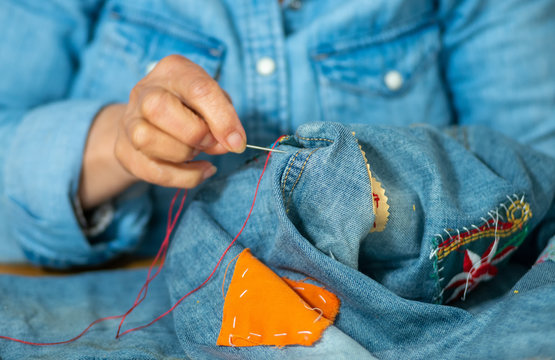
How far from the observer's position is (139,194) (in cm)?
72

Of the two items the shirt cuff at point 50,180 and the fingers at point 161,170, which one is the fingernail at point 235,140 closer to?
the fingers at point 161,170

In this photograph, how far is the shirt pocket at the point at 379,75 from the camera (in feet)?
2.49

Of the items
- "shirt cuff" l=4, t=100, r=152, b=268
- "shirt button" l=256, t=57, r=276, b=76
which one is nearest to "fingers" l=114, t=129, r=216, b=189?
"shirt cuff" l=4, t=100, r=152, b=268

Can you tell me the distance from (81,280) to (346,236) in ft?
1.35

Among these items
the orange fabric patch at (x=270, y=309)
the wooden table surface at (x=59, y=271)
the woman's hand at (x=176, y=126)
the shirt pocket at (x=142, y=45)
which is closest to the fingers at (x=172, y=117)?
the woman's hand at (x=176, y=126)

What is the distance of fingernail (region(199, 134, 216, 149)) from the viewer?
1.67 ft

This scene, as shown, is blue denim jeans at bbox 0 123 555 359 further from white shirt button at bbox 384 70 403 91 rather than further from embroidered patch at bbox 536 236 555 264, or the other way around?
white shirt button at bbox 384 70 403 91

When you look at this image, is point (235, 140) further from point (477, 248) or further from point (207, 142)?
point (477, 248)

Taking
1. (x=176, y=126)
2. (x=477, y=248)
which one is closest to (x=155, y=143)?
(x=176, y=126)

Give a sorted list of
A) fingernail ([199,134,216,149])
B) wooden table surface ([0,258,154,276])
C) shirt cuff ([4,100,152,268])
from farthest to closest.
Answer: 1. wooden table surface ([0,258,154,276])
2. shirt cuff ([4,100,152,268])
3. fingernail ([199,134,216,149])

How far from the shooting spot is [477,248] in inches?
18.8

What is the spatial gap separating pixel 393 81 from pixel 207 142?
420mm

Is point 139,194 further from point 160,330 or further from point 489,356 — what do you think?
point 489,356

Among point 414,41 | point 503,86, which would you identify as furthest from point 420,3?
point 503,86
